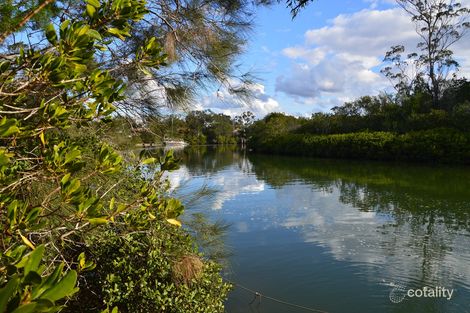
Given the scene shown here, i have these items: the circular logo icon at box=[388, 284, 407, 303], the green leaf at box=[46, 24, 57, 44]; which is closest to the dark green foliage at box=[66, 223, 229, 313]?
the green leaf at box=[46, 24, 57, 44]

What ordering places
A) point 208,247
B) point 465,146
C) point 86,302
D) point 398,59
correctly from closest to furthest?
1. point 86,302
2. point 208,247
3. point 465,146
4. point 398,59

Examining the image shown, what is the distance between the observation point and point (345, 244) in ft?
23.7

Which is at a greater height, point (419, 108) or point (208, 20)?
point (419, 108)

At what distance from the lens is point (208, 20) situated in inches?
130

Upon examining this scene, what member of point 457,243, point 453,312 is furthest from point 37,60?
point 457,243

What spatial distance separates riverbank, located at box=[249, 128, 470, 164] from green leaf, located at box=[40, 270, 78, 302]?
73.0ft

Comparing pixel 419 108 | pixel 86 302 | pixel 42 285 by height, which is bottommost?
pixel 86 302

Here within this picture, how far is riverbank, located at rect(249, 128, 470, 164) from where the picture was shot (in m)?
20.5

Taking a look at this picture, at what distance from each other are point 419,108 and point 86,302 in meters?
25.0

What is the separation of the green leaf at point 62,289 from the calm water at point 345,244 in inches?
135

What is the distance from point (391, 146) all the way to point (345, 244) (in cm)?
1792

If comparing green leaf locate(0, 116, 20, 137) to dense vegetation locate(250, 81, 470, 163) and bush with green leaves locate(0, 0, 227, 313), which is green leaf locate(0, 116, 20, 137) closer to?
bush with green leaves locate(0, 0, 227, 313)

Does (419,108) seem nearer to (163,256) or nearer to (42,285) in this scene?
(163,256)

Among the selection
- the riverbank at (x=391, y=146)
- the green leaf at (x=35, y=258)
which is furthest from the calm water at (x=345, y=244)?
the riverbank at (x=391, y=146)
